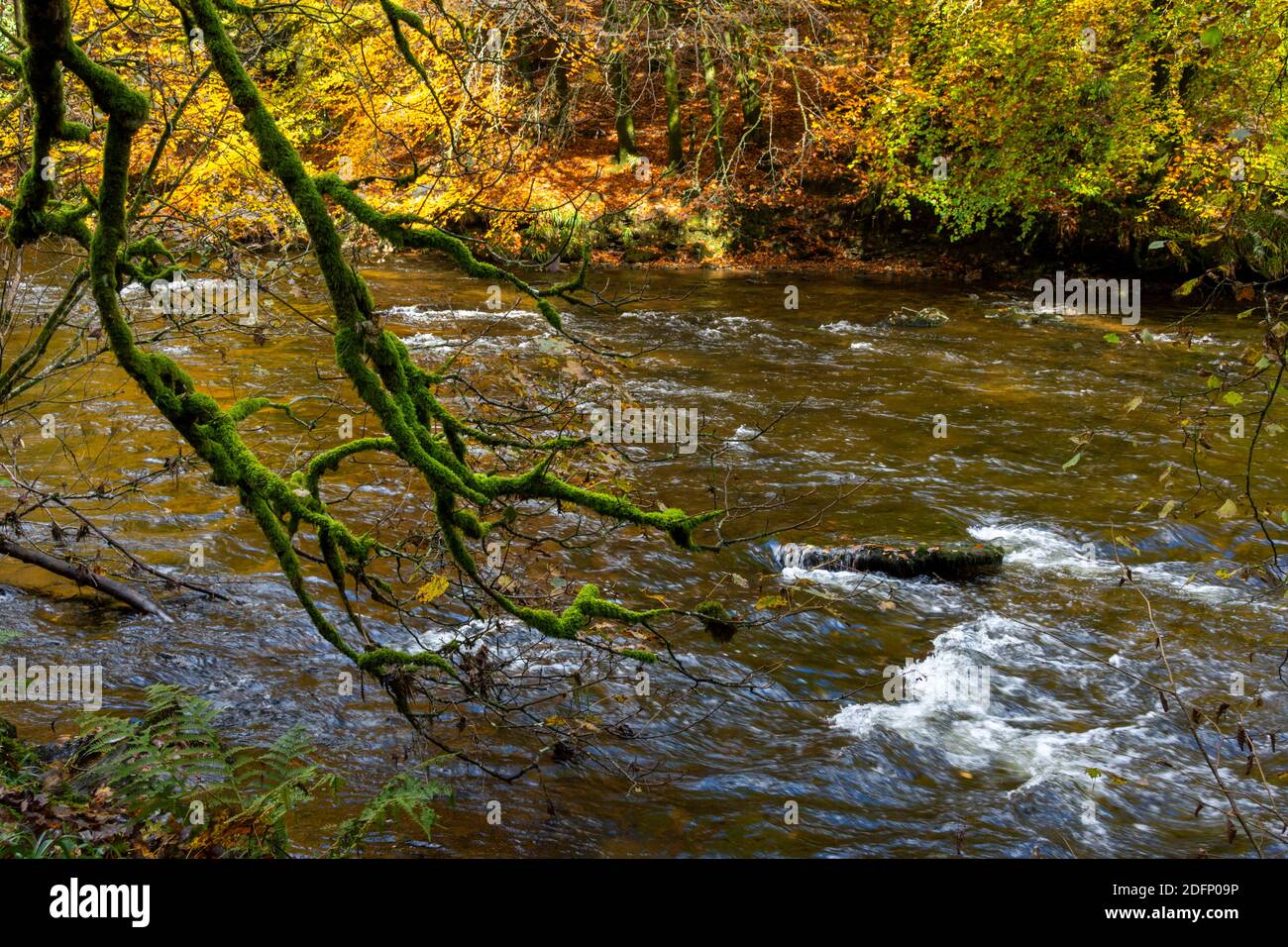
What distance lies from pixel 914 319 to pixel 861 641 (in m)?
12.1

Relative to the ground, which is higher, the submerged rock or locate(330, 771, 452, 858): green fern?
the submerged rock

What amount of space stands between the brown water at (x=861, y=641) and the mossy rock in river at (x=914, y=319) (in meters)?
3.95

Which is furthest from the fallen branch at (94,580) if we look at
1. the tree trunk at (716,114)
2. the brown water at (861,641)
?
the tree trunk at (716,114)

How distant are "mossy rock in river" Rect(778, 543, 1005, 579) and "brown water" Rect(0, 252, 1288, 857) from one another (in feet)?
0.53

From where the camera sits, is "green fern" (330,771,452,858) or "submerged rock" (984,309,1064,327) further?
"submerged rock" (984,309,1064,327)

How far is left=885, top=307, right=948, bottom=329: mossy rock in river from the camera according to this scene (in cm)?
1800

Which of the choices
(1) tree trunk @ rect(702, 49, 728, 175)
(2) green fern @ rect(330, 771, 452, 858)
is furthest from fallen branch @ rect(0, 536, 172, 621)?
(1) tree trunk @ rect(702, 49, 728, 175)

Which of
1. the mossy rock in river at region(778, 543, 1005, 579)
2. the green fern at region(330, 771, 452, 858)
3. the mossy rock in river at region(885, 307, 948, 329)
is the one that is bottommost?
the green fern at region(330, 771, 452, 858)

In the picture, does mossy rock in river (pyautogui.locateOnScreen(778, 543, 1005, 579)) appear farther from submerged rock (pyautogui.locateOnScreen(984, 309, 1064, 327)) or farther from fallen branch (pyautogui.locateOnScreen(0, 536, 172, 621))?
submerged rock (pyautogui.locateOnScreen(984, 309, 1064, 327))

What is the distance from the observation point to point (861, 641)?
24.2 ft

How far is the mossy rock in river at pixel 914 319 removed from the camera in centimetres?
1800

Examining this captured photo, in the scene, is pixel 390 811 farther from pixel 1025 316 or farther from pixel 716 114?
pixel 1025 316

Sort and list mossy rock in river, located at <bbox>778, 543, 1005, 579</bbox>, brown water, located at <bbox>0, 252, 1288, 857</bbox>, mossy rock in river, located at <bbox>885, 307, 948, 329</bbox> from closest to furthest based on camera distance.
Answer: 1. brown water, located at <bbox>0, 252, 1288, 857</bbox>
2. mossy rock in river, located at <bbox>778, 543, 1005, 579</bbox>
3. mossy rock in river, located at <bbox>885, 307, 948, 329</bbox>

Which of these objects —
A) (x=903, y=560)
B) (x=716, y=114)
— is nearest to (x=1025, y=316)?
(x=716, y=114)
